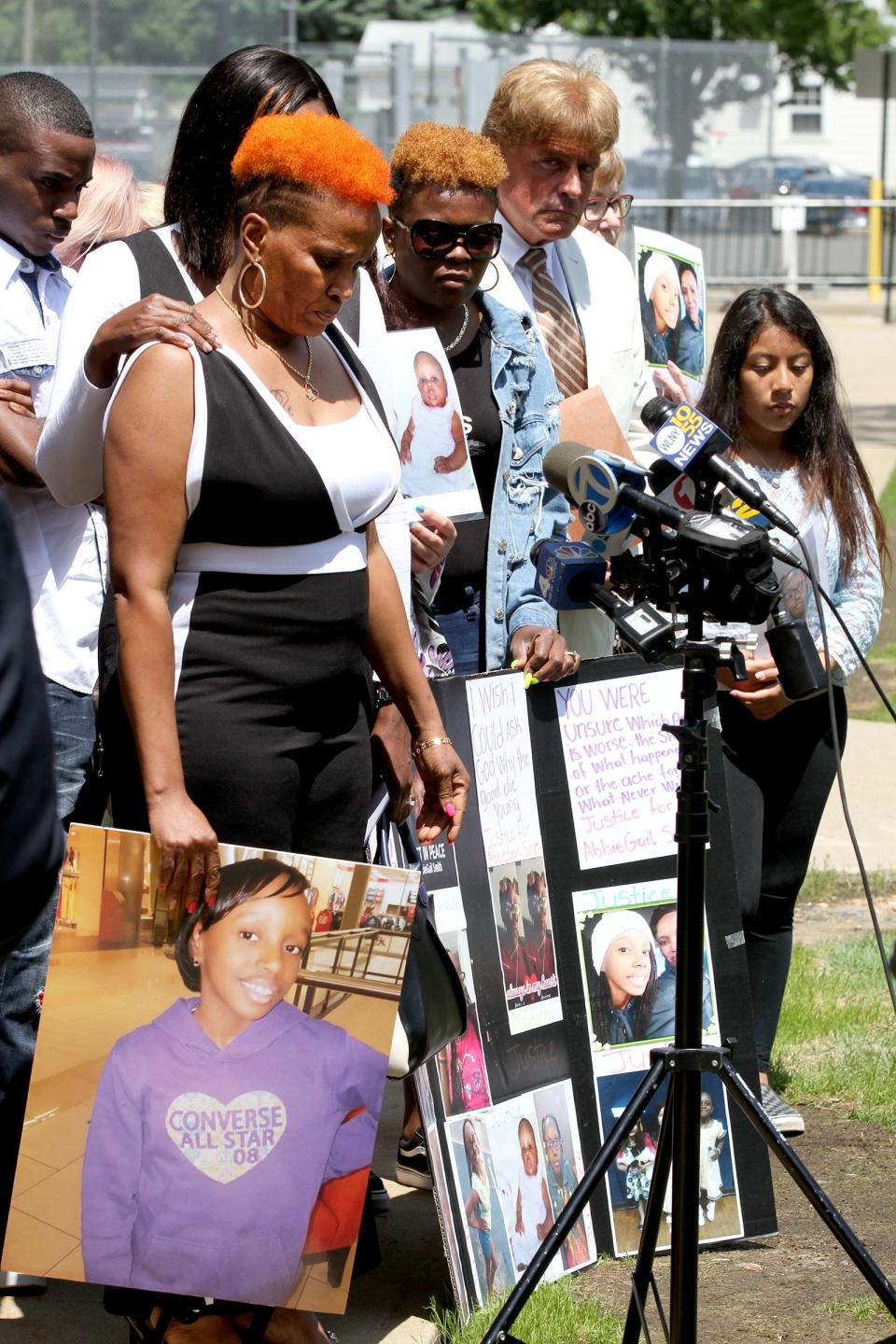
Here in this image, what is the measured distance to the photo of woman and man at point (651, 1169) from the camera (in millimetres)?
3469

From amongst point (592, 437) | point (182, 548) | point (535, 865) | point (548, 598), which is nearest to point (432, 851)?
point (535, 865)

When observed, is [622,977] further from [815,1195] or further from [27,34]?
[27,34]

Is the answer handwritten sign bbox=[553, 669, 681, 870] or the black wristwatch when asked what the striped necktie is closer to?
handwritten sign bbox=[553, 669, 681, 870]

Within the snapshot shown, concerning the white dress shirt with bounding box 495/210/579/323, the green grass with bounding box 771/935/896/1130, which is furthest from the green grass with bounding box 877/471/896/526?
the white dress shirt with bounding box 495/210/579/323

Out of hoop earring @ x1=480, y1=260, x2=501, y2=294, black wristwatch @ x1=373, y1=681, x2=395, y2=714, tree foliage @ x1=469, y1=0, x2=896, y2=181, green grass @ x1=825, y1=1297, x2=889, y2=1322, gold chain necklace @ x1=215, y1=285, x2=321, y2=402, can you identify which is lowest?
green grass @ x1=825, y1=1297, x2=889, y2=1322

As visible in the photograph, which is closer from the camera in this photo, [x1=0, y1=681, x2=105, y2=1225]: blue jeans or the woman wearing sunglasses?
[x1=0, y1=681, x2=105, y2=1225]: blue jeans

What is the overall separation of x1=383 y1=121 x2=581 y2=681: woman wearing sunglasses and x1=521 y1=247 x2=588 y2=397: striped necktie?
51 centimetres

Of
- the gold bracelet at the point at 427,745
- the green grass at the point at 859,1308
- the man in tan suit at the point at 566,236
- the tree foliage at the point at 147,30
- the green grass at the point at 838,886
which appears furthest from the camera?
the tree foliage at the point at 147,30

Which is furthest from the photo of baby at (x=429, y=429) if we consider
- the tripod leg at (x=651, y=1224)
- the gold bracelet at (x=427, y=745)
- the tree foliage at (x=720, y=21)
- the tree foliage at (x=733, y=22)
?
the tree foliage at (x=720, y=21)

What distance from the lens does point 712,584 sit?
8.64ft

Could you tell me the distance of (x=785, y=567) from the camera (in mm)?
4023

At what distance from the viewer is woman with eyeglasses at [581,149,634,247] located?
→ 5605 millimetres

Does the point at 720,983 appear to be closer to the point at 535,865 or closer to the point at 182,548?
the point at 535,865

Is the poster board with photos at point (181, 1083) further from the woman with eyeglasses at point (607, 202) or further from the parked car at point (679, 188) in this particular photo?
the parked car at point (679, 188)
